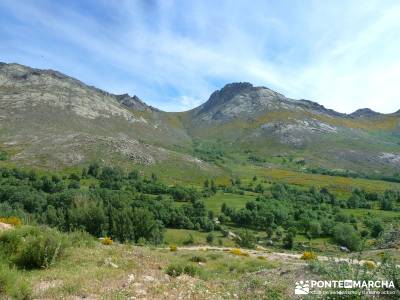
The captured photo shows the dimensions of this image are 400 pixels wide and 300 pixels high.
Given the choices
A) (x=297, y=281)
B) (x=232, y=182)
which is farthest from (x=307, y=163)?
(x=297, y=281)

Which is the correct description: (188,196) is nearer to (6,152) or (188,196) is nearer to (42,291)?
(6,152)

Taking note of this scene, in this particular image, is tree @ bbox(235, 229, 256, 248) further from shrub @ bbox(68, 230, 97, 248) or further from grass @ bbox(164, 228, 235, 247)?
shrub @ bbox(68, 230, 97, 248)

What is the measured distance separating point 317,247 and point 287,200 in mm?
48529

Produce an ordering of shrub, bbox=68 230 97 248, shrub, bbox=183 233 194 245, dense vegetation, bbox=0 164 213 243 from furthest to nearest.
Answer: shrub, bbox=183 233 194 245 < dense vegetation, bbox=0 164 213 243 < shrub, bbox=68 230 97 248

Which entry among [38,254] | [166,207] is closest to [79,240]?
[38,254]

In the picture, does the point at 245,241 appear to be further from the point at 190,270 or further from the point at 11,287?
the point at 11,287

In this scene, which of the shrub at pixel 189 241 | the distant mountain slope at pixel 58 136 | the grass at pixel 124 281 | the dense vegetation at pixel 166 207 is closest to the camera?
the grass at pixel 124 281

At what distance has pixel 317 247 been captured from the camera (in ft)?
248

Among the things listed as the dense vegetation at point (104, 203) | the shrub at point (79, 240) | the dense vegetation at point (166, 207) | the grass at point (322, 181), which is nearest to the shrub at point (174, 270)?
the shrub at point (79, 240)

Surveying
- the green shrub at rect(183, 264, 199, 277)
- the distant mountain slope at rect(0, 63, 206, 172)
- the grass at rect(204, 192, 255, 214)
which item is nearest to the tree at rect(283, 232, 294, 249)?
the grass at rect(204, 192, 255, 214)

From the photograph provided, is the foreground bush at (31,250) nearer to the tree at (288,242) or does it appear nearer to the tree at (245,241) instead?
the tree at (245,241)

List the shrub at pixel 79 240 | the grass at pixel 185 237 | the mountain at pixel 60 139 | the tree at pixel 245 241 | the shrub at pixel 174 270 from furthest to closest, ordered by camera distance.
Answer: the mountain at pixel 60 139 → the grass at pixel 185 237 → the tree at pixel 245 241 → the shrub at pixel 79 240 → the shrub at pixel 174 270

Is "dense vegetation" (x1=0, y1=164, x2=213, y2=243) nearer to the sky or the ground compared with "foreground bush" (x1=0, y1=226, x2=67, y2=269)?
nearer to the ground

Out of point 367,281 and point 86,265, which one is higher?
point 367,281
